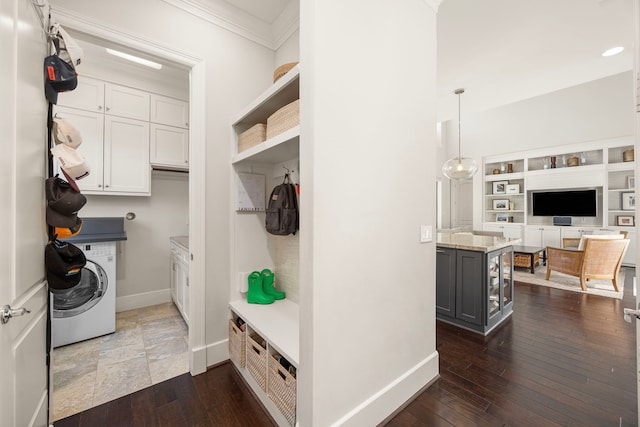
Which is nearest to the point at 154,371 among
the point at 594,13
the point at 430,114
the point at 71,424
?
the point at 71,424

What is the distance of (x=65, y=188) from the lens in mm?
1302

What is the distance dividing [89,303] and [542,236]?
29.1ft

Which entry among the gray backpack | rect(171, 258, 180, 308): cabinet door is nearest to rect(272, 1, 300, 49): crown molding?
the gray backpack

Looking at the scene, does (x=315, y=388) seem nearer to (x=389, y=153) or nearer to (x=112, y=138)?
(x=389, y=153)

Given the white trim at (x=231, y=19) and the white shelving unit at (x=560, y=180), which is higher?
the white trim at (x=231, y=19)

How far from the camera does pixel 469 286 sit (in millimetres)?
2686

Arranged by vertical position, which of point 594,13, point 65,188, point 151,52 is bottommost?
point 65,188

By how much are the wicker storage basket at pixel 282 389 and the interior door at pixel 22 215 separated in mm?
1041

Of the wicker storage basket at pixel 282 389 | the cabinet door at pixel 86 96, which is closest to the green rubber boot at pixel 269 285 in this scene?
the wicker storage basket at pixel 282 389

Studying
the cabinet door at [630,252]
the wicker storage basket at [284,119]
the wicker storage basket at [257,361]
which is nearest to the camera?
the wicker storage basket at [284,119]

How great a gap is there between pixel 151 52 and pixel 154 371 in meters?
2.38

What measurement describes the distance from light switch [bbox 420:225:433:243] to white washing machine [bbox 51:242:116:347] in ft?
9.48

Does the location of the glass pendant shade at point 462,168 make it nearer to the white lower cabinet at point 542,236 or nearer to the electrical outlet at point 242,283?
the electrical outlet at point 242,283

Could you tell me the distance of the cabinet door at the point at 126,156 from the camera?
112 inches
